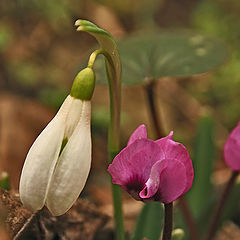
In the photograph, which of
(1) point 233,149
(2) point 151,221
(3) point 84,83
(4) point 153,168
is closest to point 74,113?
(3) point 84,83

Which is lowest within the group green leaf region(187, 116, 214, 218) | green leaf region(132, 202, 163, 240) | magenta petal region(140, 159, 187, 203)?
green leaf region(187, 116, 214, 218)

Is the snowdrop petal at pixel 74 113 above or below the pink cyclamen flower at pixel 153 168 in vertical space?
above

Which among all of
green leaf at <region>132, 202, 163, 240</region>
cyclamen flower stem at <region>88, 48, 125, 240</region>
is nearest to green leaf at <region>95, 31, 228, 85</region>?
cyclamen flower stem at <region>88, 48, 125, 240</region>

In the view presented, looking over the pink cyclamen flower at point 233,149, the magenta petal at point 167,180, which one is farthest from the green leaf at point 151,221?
the magenta petal at point 167,180

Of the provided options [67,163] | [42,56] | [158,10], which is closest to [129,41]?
[67,163]

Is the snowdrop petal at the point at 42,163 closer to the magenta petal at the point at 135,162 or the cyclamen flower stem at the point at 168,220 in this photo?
the magenta petal at the point at 135,162

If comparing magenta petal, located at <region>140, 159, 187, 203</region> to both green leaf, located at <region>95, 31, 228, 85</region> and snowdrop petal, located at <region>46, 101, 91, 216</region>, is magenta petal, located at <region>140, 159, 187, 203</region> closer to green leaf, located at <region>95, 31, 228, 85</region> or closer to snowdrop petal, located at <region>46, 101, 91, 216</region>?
snowdrop petal, located at <region>46, 101, 91, 216</region>
